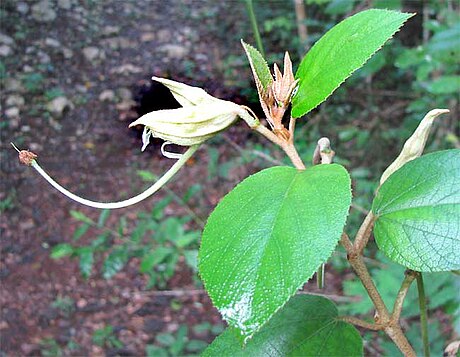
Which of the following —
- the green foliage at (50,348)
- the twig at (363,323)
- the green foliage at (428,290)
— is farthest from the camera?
the green foliage at (50,348)

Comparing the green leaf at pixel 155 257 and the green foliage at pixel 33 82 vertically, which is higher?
the green foliage at pixel 33 82

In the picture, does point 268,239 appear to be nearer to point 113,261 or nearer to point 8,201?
point 113,261

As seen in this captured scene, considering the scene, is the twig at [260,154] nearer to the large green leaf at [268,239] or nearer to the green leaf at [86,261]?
the large green leaf at [268,239]

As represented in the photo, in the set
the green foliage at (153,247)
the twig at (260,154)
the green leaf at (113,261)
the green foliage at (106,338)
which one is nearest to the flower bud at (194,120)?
the twig at (260,154)

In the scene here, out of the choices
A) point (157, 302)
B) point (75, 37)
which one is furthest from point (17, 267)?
point (75, 37)

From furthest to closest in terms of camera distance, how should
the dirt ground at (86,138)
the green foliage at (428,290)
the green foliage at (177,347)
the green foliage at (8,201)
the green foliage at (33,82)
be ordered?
1. the green foliage at (33,82)
2. the green foliage at (8,201)
3. the dirt ground at (86,138)
4. the green foliage at (177,347)
5. the green foliage at (428,290)

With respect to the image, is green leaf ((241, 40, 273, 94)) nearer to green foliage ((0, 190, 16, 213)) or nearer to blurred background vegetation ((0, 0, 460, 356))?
blurred background vegetation ((0, 0, 460, 356))
